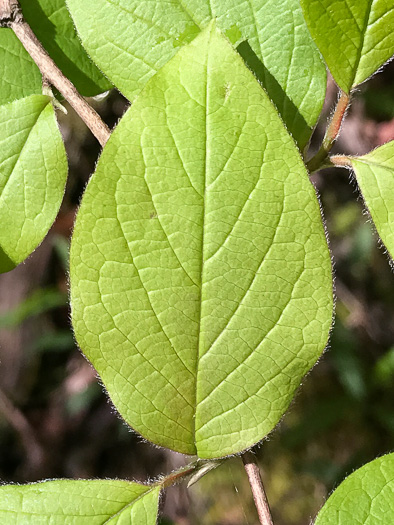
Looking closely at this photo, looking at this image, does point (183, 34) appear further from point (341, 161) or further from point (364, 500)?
point (364, 500)

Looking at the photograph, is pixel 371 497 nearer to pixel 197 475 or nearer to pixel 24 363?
pixel 197 475

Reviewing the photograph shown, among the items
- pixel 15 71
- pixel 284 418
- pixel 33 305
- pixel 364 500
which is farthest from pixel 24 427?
pixel 364 500

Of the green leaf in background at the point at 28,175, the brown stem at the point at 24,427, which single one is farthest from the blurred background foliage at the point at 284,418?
the green leaf in background at the point at 28,175

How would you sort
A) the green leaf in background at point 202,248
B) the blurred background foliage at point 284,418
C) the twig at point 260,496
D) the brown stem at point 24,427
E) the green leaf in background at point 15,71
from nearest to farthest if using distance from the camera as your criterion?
the green leaf in background at point 202,248 → the twig at point 260,496 → the green leaf in background at point 15,71 → the blurred background foliage at point 284,418 → the brown stem at point 24,427

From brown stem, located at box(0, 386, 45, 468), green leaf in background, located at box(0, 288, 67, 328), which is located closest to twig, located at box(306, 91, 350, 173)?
green leaf in background, located at box(0, 288, 67, 328)

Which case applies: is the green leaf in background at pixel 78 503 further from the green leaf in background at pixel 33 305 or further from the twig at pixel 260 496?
the green leaf in background at pixel 33 305

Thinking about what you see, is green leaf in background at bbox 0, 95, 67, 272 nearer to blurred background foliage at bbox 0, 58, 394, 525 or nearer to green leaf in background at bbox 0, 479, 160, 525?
green leaf in background at bbox 0, 479, 160, 525

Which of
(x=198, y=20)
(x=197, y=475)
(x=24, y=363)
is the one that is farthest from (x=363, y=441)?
(x=198, y=20)
